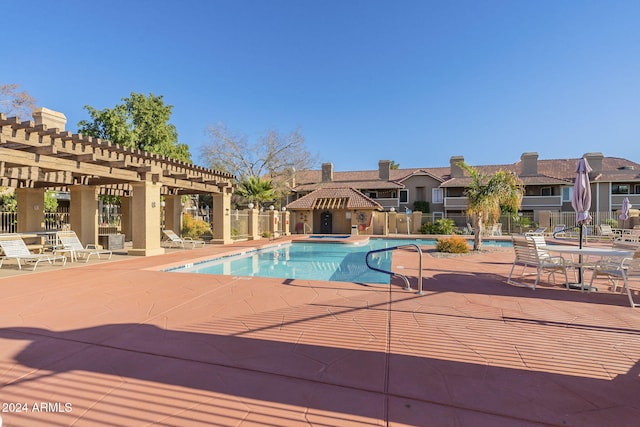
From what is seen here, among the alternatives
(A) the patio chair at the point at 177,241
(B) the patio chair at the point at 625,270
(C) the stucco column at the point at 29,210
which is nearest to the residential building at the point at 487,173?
(A) the patio chair at the point at 177,241

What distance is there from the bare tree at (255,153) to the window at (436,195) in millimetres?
15015

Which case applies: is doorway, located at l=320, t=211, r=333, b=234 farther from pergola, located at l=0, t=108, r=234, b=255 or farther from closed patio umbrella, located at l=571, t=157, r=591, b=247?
closed patio umbrella, located at l=571, t=157, r=591, b=247

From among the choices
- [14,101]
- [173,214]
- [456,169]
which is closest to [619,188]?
[456,169]

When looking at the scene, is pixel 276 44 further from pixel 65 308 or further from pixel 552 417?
pixel 552 417

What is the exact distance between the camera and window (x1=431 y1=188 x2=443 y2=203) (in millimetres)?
34500

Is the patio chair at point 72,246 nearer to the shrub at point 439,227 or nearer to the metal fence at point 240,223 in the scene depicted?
the metal fence at point 240,223

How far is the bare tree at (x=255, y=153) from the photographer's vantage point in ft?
114

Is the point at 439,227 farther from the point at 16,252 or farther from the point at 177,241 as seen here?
the point at 16,252

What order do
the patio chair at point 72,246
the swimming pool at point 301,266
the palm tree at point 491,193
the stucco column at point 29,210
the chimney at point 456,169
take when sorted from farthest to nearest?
the chimney at point 456,169 → the palm tree at point 491,193 → the stucco column at point 29,210 → the patio chair at point 72,246 → the swimming pool at point 301,266

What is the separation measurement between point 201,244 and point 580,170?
1584 centimetres

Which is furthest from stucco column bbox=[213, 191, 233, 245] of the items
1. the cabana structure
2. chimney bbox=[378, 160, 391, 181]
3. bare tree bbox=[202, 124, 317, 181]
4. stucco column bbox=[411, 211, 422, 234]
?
chimney bbox=[378, 160, 391, 181]

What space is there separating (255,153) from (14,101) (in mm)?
20066

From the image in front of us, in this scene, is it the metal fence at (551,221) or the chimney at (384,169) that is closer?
the metal fence at (551,221)

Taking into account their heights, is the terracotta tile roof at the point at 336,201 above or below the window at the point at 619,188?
below
